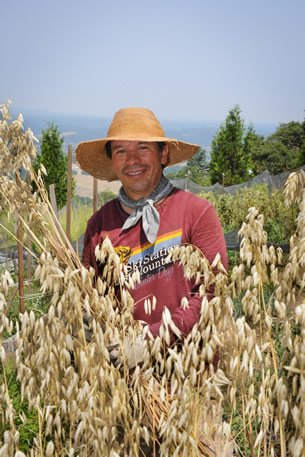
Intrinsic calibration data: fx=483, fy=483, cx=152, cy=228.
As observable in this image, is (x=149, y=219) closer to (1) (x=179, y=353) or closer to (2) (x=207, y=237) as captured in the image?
(2) (x=207, y=237)

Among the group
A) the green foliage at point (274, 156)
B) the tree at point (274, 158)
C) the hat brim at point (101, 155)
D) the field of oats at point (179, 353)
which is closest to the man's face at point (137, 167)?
the hat brim at point (101, 155)

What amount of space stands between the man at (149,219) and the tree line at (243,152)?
23.6 ft

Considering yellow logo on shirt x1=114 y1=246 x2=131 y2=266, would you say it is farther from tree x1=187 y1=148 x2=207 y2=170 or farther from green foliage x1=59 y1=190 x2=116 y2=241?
tree x1=187 y1=148 x2=207 y2=170

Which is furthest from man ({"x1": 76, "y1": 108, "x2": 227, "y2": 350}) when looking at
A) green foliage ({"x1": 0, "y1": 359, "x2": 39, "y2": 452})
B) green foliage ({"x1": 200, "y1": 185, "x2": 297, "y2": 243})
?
green foliage ({"x1": 200, "y1": 185, "x2": 297, "y2": 243})

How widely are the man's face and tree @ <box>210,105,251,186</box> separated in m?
13.6

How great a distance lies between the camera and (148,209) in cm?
221

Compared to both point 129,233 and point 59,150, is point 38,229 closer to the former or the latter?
point 129,233

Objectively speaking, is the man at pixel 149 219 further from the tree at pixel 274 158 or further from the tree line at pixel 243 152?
the tree at pixel 274 158

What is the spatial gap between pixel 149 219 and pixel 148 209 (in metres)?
0.05

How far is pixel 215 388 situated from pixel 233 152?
15.6 meters

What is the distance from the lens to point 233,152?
1641 cm

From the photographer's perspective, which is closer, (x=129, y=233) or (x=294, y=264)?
(x=294, y=264)

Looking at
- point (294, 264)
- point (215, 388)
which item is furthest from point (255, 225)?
point (215, 388)

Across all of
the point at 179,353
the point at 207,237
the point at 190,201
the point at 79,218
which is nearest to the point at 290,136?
the point at 79,218
